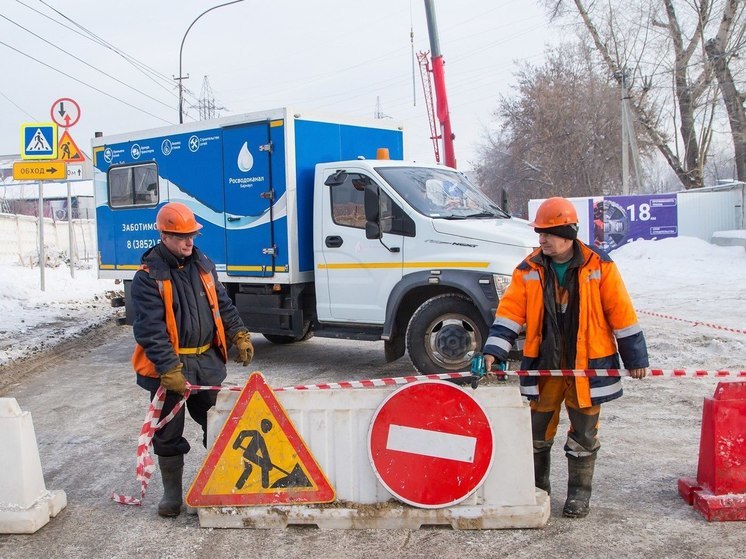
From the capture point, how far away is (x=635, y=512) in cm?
436

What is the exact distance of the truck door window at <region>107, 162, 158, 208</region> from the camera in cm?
1025

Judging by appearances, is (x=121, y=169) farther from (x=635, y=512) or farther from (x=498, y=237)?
(x=635, y=512)

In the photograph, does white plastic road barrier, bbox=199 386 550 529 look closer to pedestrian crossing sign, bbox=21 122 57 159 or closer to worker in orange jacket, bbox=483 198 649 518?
worker in orange jacket, bbox=483 198 649 518

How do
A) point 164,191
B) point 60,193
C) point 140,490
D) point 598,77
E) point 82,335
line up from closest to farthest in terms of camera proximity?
point 140,490, point 164,191, point 82,335, point 598,77, point 60,193

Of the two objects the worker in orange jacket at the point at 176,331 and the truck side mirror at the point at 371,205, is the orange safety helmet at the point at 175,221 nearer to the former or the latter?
the worker in orange jacket at the point at 176,331

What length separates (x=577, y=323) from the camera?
427cm

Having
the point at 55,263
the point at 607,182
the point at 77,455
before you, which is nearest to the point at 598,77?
the point at 607,182

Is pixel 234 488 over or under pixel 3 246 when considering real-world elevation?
under

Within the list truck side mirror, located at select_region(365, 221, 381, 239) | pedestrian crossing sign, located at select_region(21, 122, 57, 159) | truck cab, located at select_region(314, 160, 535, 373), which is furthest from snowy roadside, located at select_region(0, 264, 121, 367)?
truck side mirror, located at select_region(365, 221, 381, 239)

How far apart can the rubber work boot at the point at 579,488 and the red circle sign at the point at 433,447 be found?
23.2 inches

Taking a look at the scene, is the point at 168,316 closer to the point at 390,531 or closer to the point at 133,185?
the point at 390,531

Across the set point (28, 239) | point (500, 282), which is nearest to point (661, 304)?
point (500, 282)

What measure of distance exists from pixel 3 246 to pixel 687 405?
1194 inches

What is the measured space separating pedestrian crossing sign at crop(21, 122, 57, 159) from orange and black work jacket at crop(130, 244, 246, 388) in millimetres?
11412
